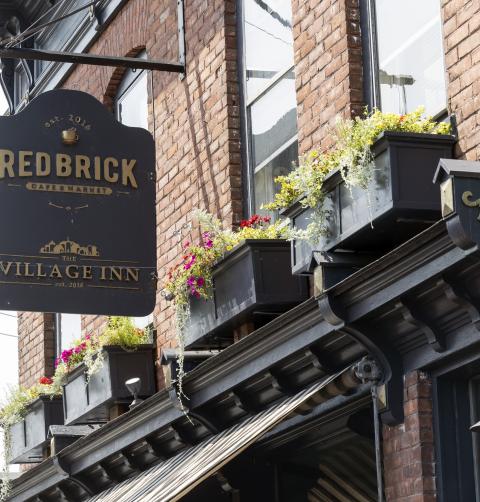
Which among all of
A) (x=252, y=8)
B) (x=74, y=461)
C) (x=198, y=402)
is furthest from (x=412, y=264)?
(x=74, y=461)

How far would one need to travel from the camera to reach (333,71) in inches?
418

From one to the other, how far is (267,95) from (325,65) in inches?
57.4

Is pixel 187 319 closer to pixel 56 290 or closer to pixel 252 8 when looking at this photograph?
pixel 56 290

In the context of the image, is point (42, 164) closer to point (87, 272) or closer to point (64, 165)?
point (64, 165)

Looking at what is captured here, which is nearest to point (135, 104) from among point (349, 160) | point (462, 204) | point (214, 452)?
point (214, 452)

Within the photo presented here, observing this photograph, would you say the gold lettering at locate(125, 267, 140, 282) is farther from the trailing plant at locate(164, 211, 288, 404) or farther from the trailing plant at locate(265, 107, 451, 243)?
the trailing plant at locate(265, 107, 451, 243)

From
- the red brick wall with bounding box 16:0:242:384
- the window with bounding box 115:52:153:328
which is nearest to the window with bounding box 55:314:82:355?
the red brick wall with bounding box 16:0:242:384

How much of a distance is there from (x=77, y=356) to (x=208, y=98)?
2924mm

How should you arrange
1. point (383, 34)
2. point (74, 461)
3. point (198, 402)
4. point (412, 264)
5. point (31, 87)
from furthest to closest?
point (31, 87) < point (74, 461) < point (198, 402) < point (383, 34) < point (412, 264)

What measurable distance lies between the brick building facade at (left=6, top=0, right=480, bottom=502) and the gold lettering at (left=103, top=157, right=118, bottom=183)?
3.00 ft

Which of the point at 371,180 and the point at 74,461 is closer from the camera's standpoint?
the point at 371,180

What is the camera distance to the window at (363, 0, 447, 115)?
9.66 m

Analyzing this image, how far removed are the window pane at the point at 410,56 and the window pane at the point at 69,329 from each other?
670 centimetres

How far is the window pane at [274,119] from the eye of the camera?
11688 millimetres
